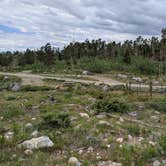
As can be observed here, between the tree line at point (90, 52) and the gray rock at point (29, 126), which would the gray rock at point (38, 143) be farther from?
the tree line at point (90, 52)

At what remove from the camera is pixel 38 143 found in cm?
656

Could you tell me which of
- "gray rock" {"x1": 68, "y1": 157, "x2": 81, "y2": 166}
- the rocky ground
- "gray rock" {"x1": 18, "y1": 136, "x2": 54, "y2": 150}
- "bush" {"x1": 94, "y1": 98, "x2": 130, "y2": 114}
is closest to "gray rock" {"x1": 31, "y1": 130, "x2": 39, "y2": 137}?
the rocky ground

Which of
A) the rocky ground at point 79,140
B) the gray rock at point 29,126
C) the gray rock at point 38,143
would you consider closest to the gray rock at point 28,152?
the rocky ground at point 79,140

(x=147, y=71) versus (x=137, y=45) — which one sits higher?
(x=137, y=45)

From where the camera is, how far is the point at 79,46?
232ft

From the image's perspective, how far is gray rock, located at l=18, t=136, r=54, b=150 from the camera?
21.4 feet

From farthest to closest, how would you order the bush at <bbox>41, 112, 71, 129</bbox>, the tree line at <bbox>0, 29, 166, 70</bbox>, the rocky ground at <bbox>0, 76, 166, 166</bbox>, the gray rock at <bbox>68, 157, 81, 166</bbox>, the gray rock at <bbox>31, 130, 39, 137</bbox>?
the tree line at <bbox>0, 29, 166, 70</bbox> < the bush at <bbox>41, 112, 71, 129</bbox> < the gray rock at <bbox>31, 130, 39, 137</bbox> < the rocky ground at <bbox>0, 76, 166, 166</bbox> < the gray rock at <bbox>68, 157, 81, 166</bbox>

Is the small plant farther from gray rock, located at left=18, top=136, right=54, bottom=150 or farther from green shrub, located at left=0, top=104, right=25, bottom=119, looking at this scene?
green shrub, located at left=0, top=104, right=25, bottom=119

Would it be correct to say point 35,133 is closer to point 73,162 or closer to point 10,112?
point 73,162

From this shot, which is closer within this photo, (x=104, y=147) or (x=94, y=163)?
(x=94, y=163)

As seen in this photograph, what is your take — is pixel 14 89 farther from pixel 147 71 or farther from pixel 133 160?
pixel 147 71

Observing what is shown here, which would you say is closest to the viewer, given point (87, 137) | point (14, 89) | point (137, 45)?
point (87, 137)

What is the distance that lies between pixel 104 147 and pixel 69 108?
15.7ft

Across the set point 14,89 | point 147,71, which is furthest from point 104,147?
point 147,71
